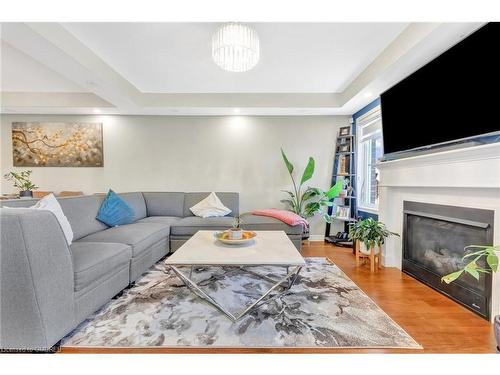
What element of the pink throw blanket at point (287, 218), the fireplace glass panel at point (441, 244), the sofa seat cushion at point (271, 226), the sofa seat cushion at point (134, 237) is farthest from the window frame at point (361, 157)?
the sofa seat cushion at point (134, 237)

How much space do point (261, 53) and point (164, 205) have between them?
2.75m

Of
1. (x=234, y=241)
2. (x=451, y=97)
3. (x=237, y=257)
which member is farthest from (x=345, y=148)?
(x=237, y=257)

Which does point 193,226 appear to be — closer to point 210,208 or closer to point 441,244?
point 210,208

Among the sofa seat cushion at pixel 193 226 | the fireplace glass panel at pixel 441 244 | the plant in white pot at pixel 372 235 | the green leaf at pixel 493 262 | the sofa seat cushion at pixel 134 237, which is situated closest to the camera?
the green leaf at pixel 493 262

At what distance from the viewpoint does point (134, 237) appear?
233 cm

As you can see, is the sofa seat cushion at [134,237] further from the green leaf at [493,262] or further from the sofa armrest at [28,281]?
the green leaf at [493,262]

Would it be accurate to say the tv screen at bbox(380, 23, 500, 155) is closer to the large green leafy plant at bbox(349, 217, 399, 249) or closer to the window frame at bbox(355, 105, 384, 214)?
the large green leafy plant at bbox(349, 217, 399, 249)

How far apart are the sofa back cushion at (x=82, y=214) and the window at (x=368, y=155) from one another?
12.5 ft

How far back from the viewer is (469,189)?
1.91 m

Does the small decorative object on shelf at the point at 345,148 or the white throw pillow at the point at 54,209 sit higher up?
the small decorative object on shelf at the point at 345,148

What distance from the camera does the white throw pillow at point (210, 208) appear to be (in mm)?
3637

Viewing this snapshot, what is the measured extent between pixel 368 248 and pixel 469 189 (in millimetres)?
1182

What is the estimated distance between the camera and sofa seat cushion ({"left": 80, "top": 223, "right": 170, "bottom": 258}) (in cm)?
224
